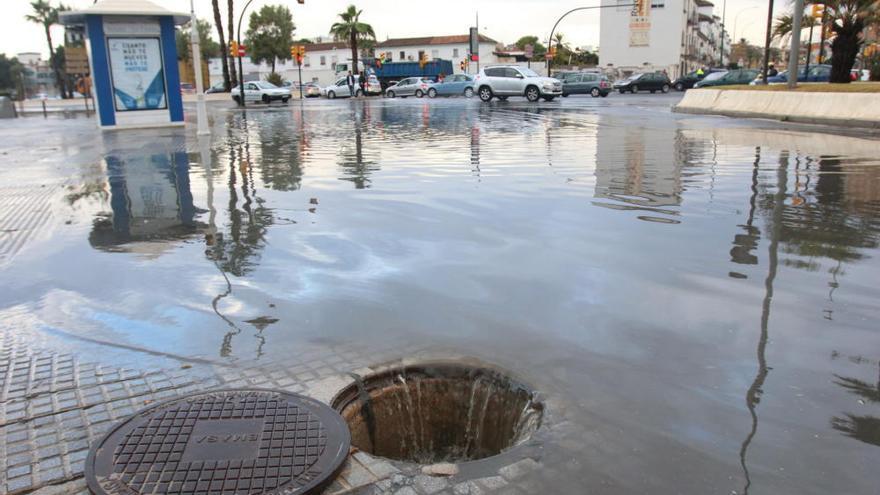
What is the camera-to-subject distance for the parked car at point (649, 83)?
51844 mm

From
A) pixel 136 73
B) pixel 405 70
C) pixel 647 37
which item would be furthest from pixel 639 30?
pixel 136 73

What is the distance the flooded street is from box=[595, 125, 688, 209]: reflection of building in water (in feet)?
0.24

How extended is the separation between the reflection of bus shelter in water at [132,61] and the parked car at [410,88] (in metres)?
32.7

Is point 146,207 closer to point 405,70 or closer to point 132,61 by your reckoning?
point 132,61

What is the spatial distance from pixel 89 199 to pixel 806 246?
8.26 metres

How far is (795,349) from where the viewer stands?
3.83m

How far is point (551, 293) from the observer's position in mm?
4852

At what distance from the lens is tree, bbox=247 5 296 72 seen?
90.5 meters

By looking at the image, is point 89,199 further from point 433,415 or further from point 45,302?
point 433,415

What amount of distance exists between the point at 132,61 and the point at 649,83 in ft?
135

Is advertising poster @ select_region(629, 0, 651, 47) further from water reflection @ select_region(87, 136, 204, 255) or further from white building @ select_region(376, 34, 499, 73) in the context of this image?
water reflection @ select_region(87, 136, 204, 255)

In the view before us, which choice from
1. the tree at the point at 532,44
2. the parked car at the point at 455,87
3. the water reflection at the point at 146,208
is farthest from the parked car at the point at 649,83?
the tree at the point at 532,44

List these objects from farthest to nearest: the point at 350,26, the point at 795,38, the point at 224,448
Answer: the point at 350,26, the point at 795,38, the point at 224,448

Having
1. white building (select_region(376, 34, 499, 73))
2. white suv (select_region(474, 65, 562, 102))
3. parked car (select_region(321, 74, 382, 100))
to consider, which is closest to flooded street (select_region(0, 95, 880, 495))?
white suv (select_region(474, 65, 562, 102))
